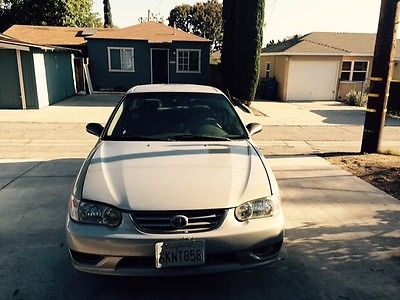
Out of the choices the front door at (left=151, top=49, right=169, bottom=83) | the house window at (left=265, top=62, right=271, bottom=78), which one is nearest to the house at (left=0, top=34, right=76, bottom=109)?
the front door at (left=151, top=49, right=169, bottom=83)

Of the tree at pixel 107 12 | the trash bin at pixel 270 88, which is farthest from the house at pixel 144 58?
the tree at pixel 107 12

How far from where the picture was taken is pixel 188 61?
20.6 m

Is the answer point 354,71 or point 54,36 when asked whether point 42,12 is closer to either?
point 54,36

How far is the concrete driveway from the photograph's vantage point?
292 centimetres

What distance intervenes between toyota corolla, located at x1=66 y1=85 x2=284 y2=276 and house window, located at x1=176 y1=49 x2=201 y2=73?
17947 millimetres

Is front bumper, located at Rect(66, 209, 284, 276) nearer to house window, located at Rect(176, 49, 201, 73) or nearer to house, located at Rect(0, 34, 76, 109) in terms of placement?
house, located at Rect(0, 34, 76, 109)

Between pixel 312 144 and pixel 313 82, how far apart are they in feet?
39.0

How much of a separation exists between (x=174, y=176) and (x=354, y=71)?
20451mm

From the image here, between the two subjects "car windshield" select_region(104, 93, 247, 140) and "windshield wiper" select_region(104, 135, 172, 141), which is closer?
"windshield wiper" select_region(104, 135, 172, 141)

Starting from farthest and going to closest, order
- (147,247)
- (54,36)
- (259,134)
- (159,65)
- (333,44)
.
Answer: (54,36) < (333,44) < (159,65) < (259,134) < (147,247)

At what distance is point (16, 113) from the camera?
13.0 m

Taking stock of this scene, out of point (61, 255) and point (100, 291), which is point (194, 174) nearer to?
point (100, 291)

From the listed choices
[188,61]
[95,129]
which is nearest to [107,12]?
[188,61]

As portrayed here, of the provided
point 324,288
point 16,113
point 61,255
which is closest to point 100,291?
point 61,255
